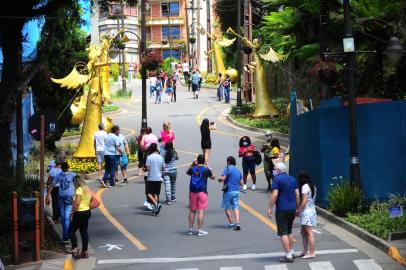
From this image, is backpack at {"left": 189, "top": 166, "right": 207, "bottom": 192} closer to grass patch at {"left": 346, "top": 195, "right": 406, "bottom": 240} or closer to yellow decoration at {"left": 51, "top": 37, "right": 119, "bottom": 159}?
grass patch at {"left": 346, "top": 195, "right": 406, "bottom": 240}

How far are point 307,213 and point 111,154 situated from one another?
10.1 meters

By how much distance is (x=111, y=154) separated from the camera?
22.0 metres

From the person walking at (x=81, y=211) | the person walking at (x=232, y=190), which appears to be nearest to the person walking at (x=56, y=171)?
the person walking at (x=81, y=211)

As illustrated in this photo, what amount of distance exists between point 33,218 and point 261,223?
17.8 ft

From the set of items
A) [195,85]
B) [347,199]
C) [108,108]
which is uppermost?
[195,85]

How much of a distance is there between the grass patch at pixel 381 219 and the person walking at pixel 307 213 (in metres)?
1.81

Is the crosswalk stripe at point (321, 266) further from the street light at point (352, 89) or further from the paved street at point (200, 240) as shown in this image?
the street light at point (352, 89)

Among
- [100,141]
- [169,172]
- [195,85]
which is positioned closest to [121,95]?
[195,85]

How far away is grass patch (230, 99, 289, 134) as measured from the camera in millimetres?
35156

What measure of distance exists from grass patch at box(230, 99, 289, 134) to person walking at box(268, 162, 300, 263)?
2033 centimetres

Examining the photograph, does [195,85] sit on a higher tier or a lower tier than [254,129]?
higher

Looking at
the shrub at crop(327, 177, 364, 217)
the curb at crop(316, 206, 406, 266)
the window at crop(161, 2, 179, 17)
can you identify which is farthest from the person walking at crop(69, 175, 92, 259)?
the window at crop(161, 2, 179, 17)

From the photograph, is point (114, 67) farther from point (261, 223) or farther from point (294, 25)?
point (261, 223)

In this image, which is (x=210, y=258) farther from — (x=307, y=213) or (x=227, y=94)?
(x=227, y=94)
